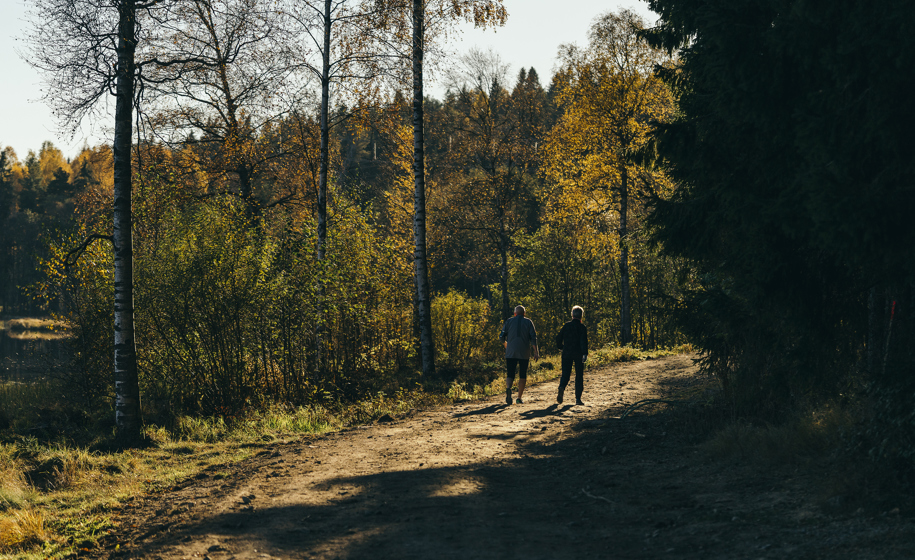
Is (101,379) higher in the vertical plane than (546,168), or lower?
lower

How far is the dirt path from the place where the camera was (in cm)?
479

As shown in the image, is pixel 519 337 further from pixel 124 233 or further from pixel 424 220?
pixel 124 233

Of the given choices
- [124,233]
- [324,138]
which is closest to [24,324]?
[324,138]

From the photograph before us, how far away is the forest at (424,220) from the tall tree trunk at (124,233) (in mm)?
32

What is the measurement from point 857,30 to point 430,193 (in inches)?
988

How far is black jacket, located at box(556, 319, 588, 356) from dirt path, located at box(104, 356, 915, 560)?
288 cm

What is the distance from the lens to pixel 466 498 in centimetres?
619

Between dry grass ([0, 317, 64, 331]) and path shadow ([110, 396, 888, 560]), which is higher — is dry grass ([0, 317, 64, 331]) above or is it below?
below

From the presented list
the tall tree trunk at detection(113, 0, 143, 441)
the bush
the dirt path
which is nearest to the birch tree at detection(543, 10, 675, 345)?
the bush

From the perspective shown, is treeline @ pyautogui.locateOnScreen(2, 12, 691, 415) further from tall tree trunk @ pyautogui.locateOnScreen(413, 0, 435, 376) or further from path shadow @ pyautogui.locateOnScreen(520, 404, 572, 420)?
path shadow @ pyautogui.locateOnScreen(520, 404, 572, 420)

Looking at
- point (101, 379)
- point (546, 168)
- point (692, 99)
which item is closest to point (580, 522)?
point (692, 99)

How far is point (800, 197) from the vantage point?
6102 mm

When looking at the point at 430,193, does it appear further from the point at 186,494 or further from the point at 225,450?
the point at 186,494

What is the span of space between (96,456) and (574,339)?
8.08 metres
